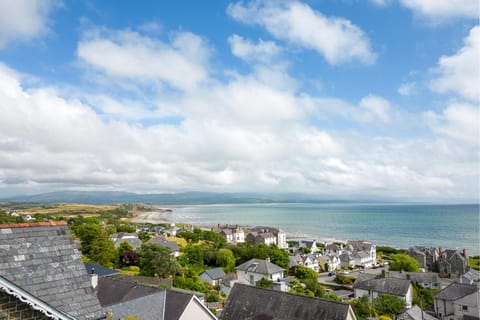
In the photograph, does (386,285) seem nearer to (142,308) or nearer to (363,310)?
(363,310)

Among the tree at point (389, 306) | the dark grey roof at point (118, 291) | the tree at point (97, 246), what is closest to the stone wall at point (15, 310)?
the dark grey roof at point (118, 291)

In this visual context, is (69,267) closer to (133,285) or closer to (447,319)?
(133,285)

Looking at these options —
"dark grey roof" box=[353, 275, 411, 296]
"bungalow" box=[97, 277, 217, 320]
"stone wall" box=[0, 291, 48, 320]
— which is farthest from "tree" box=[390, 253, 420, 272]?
"stone wall" box=[0, 291, 48, 320]

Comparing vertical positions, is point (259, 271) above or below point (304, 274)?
above

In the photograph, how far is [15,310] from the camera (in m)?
6.62

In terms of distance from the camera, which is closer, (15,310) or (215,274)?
(15,310)

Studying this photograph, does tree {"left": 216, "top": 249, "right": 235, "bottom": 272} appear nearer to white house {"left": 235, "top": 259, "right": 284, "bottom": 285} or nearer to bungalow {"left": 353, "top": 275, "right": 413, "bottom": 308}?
white house {"left": 235, "top": 259, "right": 284, "bottom": 285}

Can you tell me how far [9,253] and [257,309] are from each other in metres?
16.7

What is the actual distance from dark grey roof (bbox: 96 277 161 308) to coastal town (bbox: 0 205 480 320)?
0.09 meters

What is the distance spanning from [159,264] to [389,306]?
96.3 ft

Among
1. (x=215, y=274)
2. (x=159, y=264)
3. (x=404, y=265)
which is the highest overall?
(x=159, y=264)

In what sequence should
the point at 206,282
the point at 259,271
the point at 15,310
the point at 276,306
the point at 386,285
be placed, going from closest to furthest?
the point at 15,310, the point at 276,306, the point at 386,285, the point at 206,282, the point at 259,271

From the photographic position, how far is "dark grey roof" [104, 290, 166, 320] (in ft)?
64.6

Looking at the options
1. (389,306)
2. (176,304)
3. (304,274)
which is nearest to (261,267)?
(304,274)
